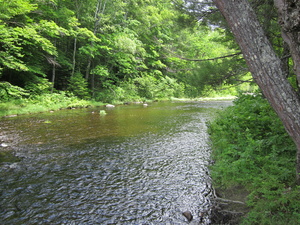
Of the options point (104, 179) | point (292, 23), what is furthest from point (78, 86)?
point (292, 23)

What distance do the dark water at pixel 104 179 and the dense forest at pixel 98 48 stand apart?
207 centimetres

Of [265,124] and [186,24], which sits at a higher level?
[186,24]

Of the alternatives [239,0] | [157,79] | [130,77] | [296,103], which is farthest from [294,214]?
[157,79]

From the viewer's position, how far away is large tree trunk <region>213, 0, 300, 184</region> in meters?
2.18

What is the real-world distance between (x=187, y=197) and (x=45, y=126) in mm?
7849

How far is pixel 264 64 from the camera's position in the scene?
225cm

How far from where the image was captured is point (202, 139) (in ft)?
24.1

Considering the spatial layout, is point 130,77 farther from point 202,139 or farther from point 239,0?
point 239,0

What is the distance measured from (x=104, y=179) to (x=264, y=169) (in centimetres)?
308

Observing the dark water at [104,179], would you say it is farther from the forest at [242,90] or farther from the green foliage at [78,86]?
the green foliage at [78,86]

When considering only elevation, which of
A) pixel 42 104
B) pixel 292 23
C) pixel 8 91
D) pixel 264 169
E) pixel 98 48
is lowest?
pixel 42 104

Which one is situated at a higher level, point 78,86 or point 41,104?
point 78,86

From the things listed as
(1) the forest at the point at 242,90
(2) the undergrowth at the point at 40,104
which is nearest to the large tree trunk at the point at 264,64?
(1) the forest at the point at 242,90

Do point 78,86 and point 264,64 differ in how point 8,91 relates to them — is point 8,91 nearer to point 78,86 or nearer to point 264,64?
point 78,86
